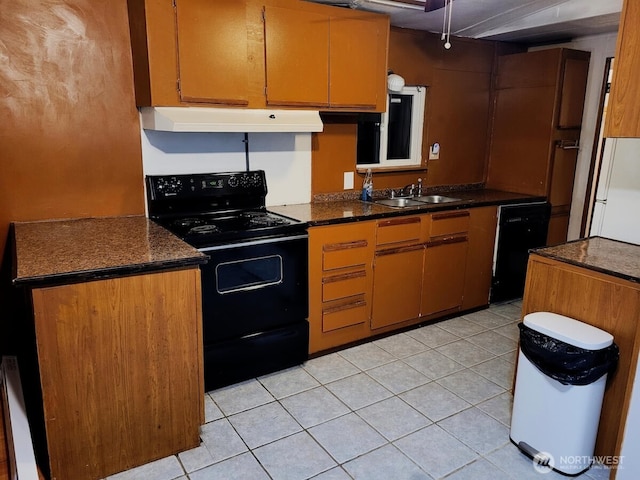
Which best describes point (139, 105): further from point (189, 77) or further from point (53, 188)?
point (53, 188)

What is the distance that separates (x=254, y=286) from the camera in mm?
2682

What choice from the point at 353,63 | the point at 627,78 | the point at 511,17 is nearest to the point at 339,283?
the point at 353,63

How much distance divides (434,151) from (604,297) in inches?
90.9

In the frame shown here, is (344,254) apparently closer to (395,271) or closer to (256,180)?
(395,271)

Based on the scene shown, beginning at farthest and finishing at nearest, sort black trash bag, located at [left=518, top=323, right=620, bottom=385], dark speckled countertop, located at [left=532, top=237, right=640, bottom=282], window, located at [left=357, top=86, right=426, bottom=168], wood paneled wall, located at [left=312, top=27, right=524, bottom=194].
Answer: window, located at [left=357, top=86, right=426, bottom=168] → wood paneled wall, located at [left=312, top=27, right=524, bottom=194] → dark speckled countertop, located at [left=532, top=237, right=640, bottom=282] → black trash bag, located at [left=518, top=323, right=620, bottom=385]

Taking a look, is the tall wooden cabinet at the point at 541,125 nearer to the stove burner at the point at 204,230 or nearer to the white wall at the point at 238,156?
the white wall at the point at 238,156

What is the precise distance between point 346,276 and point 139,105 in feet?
5.40

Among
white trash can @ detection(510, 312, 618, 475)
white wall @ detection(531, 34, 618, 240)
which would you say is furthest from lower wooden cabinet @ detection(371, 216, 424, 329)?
white wall @ detection(531, 34, 618, 240)

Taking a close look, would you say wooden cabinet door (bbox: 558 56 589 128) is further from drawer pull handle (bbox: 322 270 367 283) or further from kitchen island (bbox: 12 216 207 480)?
kitchen island (bbox: 12 216 207 480)

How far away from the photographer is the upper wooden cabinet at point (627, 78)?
1944mm

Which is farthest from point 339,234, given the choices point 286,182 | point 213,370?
point 213,370

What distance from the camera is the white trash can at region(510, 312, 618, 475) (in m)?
1.93

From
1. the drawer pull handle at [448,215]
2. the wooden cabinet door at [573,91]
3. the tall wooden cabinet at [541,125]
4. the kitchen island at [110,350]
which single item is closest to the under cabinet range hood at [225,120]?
the kitchen island at [110,350]

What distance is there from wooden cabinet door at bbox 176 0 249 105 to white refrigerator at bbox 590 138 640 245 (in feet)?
6.86
